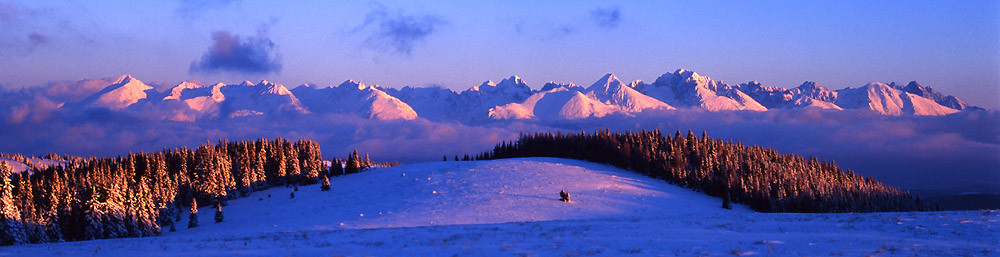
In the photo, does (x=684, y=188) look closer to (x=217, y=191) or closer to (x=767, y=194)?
(x=767, y=194)

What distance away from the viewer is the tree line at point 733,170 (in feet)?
400

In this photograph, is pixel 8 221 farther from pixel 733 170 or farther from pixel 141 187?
pixel 733 170

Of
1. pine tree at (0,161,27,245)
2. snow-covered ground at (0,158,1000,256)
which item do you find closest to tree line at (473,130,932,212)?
snow-covered ground at (0,158,1000,256)

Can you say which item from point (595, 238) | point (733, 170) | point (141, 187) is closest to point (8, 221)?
point (141, 187)

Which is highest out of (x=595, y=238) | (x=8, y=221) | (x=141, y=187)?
(x=141, y=187)

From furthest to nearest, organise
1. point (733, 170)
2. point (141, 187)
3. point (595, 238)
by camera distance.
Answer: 1. point (733, 170)
2. point (141, 187)
3. point (595, 238)

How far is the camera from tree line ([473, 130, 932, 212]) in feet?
400

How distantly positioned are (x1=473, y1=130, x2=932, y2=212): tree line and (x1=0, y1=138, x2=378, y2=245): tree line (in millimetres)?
52597

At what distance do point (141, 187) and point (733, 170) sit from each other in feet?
297

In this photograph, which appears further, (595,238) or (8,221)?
(8,221)

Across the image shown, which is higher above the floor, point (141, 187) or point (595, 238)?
point (141, 187)

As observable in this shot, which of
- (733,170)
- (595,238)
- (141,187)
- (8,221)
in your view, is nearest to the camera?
(595,238)

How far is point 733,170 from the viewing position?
124000 millimetres

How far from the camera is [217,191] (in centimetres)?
11269
